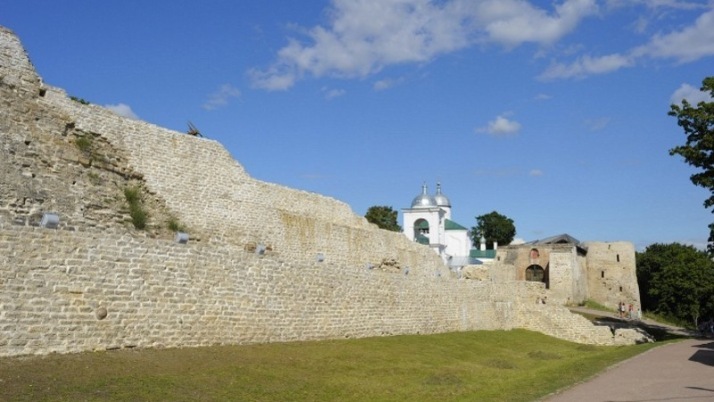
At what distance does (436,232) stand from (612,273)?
16.6 meters

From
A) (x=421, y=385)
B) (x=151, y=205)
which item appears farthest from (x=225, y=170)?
(x=421, y=385)

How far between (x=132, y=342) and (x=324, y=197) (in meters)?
18.0

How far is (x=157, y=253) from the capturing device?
15359 mm

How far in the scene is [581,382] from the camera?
1650cm

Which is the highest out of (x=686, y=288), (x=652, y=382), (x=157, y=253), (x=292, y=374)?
(x=686, y=288)

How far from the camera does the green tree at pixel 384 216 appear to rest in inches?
2771

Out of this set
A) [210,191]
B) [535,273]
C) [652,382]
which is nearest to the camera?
[652,382]

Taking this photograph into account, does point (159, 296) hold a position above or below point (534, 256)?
below

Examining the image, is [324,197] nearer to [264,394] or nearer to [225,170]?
[225,170]

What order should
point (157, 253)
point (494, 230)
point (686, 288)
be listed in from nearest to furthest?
1. point (157, 253)
2. point (686, 288)
3. point (494, 230)

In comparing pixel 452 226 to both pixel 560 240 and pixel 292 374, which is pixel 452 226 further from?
pixel 292 374

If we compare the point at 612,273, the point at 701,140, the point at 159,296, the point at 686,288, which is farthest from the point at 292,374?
the point at 612,273

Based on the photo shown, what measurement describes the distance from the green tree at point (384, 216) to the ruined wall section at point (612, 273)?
747 inches

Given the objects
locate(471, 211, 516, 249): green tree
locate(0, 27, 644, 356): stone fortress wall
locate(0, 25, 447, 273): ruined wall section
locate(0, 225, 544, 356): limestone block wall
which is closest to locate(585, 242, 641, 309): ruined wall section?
locate(471, 211, 516, 249): green tree
